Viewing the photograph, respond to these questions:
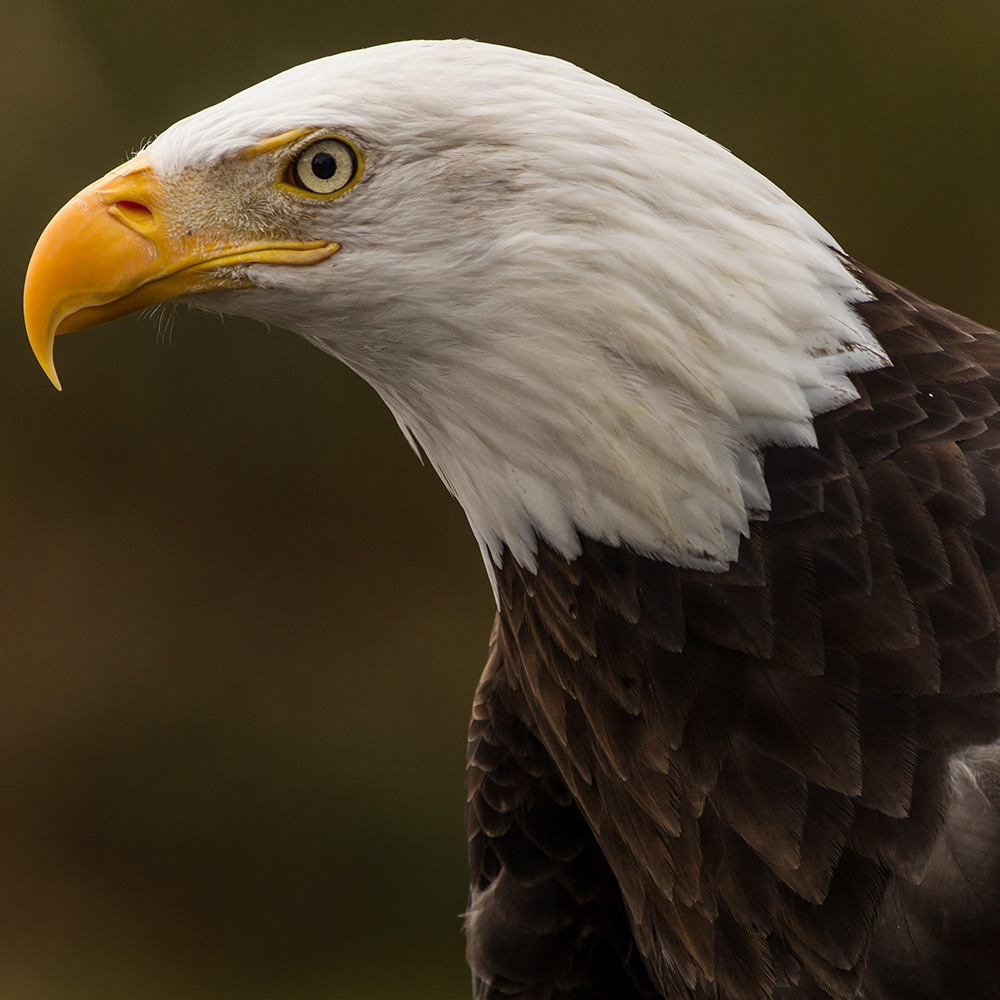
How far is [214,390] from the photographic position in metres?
4.95

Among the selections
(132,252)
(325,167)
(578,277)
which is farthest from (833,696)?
(132,252)

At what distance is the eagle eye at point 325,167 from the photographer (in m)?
1.48

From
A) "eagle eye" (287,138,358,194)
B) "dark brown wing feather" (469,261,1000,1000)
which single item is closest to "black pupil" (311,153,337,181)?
"eagle eye" (287,138,358,194)

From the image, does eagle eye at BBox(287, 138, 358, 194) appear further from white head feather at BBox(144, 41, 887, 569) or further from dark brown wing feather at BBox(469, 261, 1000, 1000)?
dark brown wing feather at BBox(469, 261, 1000, 1000)

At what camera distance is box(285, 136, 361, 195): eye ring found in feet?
4.86

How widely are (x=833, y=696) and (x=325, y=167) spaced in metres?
0.88

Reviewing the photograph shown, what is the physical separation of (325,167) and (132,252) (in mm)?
270

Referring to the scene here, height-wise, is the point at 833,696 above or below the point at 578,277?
below

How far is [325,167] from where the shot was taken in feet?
4.90

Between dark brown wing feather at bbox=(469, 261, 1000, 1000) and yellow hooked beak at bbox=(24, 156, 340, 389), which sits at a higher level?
yellow hooked beak at bbox=(24, 156, 340, 389)

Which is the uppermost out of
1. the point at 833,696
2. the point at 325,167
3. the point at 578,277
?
the point at 325,167

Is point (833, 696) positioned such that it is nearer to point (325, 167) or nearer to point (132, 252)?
point (325, 167)

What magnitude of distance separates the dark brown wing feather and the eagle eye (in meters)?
0.54

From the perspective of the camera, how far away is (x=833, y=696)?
145 centimetres
